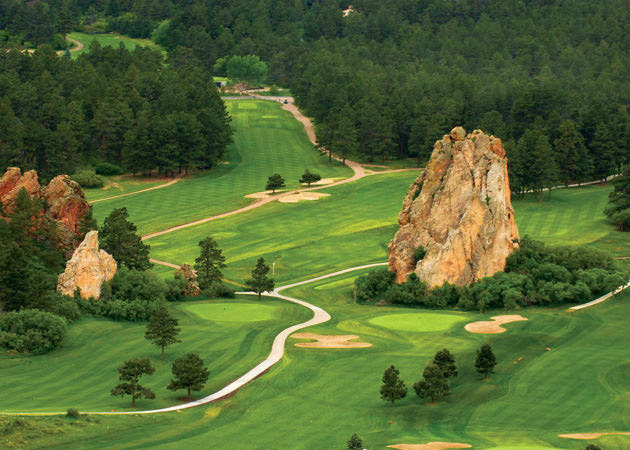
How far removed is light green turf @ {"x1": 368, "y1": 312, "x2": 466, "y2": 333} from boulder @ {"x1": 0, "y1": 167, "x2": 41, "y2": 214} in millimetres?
37688

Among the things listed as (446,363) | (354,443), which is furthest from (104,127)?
(354,443)

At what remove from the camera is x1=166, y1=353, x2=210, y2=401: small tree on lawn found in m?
71.0

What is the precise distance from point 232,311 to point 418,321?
17.1 m

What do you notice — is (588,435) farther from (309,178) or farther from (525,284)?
(309,178)

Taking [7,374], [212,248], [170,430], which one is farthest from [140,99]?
[170,430]

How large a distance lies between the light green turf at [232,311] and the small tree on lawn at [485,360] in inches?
1012

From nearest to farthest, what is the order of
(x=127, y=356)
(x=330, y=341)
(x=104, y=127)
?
(x=127, y=356) → (x=330, y=341) → (x=104, y=127)

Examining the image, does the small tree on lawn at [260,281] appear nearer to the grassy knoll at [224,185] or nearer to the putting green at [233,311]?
the putting green at [233,311]

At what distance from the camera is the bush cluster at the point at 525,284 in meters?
102

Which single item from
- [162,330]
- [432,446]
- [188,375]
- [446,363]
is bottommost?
[432,446]

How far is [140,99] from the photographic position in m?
187

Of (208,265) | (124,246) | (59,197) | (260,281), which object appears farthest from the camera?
(124,246)

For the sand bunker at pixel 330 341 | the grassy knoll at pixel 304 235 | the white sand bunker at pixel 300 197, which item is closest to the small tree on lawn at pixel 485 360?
the sand bunker at pixel 330 341

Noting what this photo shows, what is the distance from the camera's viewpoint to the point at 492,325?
9362 centimetres
